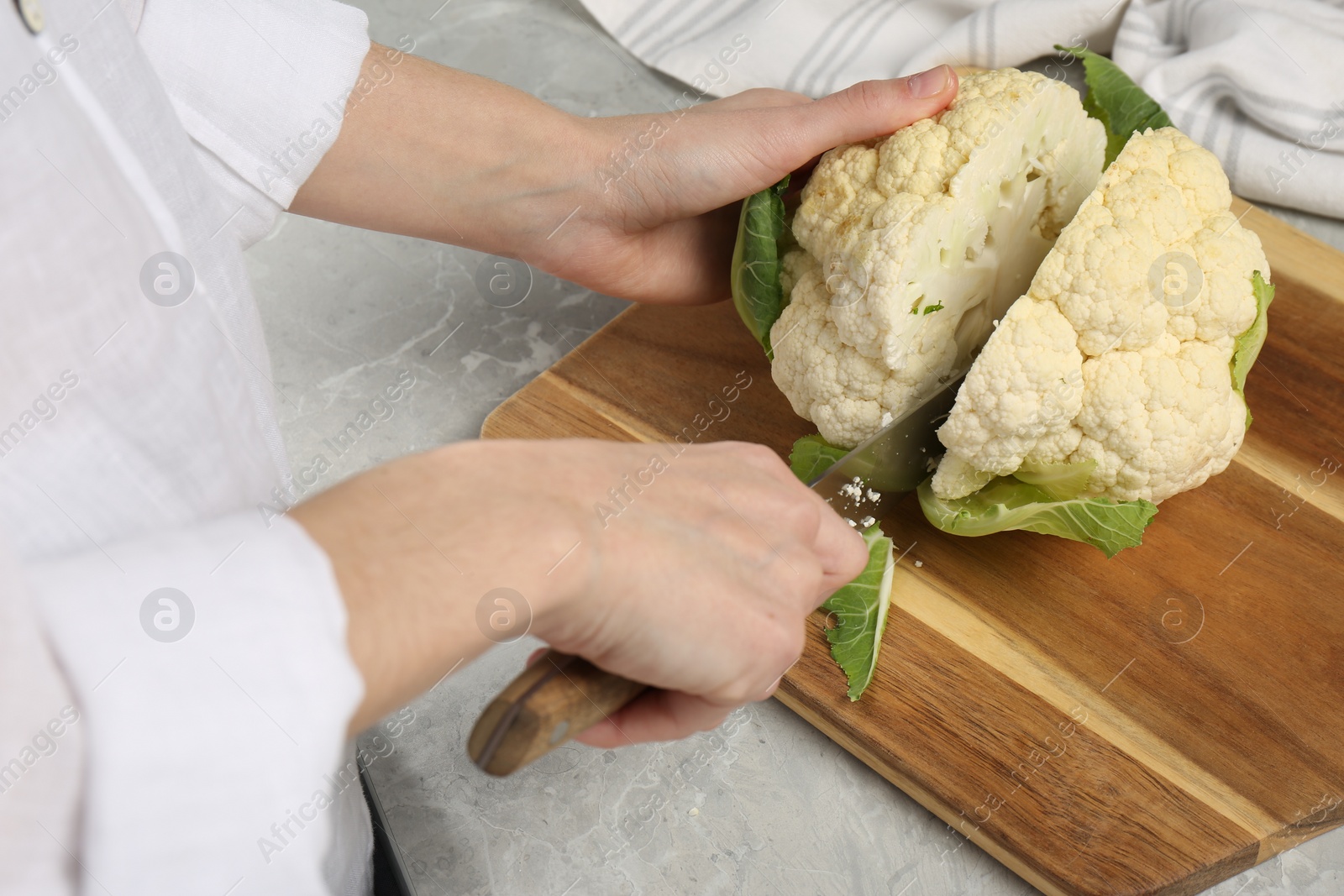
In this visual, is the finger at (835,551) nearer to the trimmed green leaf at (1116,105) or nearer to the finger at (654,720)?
the finger at (654,720)

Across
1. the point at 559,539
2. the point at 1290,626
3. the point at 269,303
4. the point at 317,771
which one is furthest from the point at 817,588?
the point at 269,303

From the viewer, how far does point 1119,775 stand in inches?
38.9

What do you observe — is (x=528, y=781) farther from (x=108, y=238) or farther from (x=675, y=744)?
(x=108, y=238)

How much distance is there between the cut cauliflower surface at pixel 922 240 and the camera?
1.03 meters

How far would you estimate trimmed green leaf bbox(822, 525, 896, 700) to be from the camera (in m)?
1.05

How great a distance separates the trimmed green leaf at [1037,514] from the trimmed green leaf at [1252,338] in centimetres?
19

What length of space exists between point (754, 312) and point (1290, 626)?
64 centimetres

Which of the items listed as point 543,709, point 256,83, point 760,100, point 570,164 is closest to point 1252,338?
point 760,100

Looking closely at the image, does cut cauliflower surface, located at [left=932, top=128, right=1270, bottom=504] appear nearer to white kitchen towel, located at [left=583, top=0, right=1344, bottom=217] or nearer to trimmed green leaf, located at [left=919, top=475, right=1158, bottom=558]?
trimmed green leaf, located at [left=919, top=475, right=1158, bottom=558]

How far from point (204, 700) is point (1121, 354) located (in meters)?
0.87

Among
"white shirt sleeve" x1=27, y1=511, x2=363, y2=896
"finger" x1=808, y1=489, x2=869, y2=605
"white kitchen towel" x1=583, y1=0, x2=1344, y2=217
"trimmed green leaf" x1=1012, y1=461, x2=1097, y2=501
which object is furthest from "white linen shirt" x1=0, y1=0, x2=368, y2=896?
"white kitchen towel" x1=583, y1=0, x2=1344, y2=217

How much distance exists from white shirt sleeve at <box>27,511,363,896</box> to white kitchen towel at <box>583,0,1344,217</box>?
1.30 meters

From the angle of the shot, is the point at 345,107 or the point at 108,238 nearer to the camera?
the point at 108,238

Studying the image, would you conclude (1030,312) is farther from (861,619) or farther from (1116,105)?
(1116,105)
